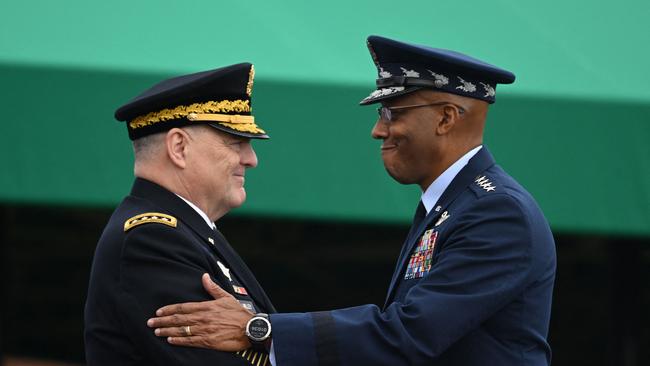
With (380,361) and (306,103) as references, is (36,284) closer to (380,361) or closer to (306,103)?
(306,103)

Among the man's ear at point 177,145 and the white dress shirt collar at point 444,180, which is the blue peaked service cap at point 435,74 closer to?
the white dress shirt collar at point 444,180

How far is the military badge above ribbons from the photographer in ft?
10.4

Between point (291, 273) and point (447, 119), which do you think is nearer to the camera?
point (447, 119)

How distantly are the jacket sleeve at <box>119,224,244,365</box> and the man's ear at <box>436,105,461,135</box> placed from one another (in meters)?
0.81

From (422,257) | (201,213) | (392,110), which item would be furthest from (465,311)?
(201,213)

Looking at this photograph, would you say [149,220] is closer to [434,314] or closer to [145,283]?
[145,283]

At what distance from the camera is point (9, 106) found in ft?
15.0

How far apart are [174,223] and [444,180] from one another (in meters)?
0.81

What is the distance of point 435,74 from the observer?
324 cm

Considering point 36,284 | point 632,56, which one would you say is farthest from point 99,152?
point 36,284

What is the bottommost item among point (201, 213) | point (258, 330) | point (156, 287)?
point (258, 330)

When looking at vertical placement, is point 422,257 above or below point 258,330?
Answer: above

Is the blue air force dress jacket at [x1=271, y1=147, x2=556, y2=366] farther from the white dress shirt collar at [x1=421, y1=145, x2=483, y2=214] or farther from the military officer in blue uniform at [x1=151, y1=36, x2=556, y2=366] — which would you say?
the white dress shirt collar at [x1=421, y1=145, x2=483, y2=214]

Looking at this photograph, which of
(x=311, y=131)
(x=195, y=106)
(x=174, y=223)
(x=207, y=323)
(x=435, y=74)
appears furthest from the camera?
(x=311, y=131)
